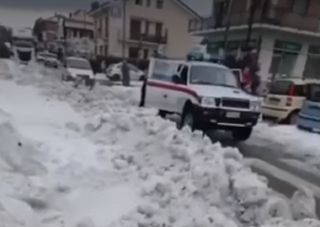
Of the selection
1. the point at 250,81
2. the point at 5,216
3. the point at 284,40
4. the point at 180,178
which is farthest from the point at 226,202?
the point at 284,40

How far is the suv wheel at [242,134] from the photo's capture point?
44.7 feet

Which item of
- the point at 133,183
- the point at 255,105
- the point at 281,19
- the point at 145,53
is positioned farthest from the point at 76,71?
the point at 145,53

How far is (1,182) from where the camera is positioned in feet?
21.1

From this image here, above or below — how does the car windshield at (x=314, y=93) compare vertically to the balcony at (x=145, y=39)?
above

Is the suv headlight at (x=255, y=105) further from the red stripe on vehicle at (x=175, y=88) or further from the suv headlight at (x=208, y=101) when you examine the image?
the red stripe on vehicle at (x=175, y=88)

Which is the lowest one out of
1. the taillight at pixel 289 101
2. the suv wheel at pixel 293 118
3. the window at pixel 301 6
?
the suv wheel at pixel 293 118

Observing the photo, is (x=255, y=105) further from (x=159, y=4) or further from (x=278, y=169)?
(x=159, y=4)

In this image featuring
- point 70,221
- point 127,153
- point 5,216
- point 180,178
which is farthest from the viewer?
point 127,153

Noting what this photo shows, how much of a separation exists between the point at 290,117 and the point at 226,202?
1204cm

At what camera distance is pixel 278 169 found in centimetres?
1048

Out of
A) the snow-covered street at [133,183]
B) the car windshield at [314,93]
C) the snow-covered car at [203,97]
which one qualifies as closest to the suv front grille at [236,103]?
the snow-covered car at [203,97]

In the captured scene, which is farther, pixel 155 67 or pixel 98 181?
pixel 155 67

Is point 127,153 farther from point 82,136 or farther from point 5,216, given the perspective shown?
point 5,216

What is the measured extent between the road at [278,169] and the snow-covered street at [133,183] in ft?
4.51
